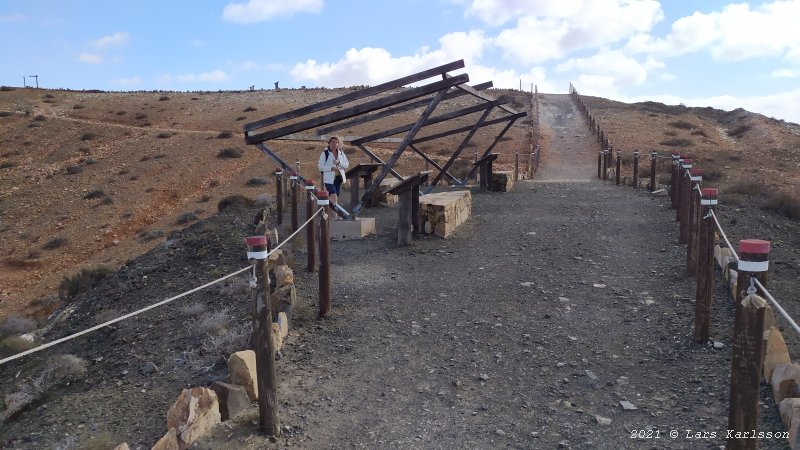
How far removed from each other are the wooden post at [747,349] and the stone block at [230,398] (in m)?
3.23

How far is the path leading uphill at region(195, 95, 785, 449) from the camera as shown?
4207mm

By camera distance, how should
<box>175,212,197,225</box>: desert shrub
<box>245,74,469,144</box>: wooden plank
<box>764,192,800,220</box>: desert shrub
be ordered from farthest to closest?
<box>175,212,197,225</box>: desert shrub → <box>764,192,800,220</box>: desert shrub → <box>245,74,469,144</box>: wooden plank

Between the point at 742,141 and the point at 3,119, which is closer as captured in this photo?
the point at 742,141

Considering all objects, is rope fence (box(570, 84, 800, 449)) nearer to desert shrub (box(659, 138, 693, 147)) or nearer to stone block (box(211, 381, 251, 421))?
stone block (box(211, 381, 251, 421))

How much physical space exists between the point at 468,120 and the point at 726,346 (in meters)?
38.0

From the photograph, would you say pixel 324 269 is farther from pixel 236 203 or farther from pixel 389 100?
pixel 236 203

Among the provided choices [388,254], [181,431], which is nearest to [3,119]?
[388,254]

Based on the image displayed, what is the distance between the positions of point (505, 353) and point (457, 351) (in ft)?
1.45

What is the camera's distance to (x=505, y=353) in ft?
18.1

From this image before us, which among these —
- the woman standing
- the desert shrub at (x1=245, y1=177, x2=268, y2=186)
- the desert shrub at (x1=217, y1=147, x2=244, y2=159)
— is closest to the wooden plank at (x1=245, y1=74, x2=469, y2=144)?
the woman standing

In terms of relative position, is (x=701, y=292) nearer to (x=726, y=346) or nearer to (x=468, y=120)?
(x=726, y=346)

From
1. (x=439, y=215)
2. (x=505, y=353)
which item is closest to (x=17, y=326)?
(x=439, y=215)

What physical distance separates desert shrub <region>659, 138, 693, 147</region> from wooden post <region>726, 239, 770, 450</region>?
30.9m

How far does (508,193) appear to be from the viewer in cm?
1620
